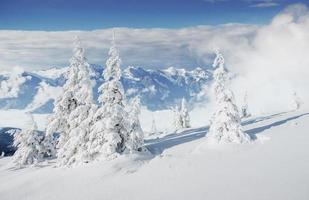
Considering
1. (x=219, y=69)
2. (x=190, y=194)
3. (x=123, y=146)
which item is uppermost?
(x=219, y=69)

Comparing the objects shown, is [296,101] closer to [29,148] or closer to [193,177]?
[29,148]

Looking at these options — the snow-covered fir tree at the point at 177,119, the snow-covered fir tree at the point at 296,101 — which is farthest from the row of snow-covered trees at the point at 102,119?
the snow-covered fir tree at the point at 296,101

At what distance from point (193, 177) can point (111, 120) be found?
1228 cm

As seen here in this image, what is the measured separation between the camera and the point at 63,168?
3969cm

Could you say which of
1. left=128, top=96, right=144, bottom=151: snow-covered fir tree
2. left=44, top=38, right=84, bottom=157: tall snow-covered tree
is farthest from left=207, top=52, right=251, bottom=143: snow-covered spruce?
left=44, top=38, right=84, bottom=157: tall snow-covered tree

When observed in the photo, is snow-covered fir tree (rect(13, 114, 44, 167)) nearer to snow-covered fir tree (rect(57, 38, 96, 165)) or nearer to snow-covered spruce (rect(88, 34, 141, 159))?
snow-covered fir tree (rect(57, 38, 96, 165))

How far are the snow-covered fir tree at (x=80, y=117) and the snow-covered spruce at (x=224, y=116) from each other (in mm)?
14490

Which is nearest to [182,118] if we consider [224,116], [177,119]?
[177,119]

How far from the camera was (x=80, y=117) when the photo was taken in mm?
43156

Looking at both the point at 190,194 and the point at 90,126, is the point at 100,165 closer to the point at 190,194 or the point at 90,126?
the point at 90,126

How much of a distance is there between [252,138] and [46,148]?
30.9 metres

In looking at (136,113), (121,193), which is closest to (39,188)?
(121,193)

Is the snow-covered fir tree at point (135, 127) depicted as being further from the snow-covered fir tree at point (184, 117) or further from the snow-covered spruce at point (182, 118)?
the snow-covered fir tree at point (184, 117)

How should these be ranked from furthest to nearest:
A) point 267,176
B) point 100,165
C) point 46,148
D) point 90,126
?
point 46,148, point 90,126, point 100,165, point 267,176
